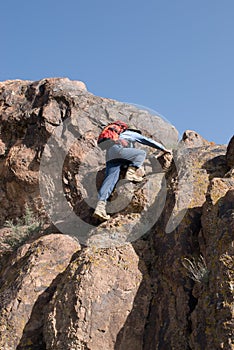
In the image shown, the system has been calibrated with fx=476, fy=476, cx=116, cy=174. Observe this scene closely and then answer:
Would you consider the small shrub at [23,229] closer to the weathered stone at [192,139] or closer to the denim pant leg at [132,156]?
the denim pant leg at [132,156]

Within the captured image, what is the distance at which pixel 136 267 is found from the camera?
7477mm

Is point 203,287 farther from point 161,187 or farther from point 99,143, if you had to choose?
point 99,143

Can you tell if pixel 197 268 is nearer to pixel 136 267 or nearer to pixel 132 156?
pixel 136 267

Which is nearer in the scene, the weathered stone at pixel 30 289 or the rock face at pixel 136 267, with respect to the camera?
the rock face at pixel 136 267

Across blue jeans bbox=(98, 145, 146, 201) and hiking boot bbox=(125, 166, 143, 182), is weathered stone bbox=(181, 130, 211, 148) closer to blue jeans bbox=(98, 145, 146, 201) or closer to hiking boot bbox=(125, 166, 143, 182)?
blue jeans bbox=(98, 145, 146, 201)

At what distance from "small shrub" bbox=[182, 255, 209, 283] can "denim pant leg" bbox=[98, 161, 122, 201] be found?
3.09 meters

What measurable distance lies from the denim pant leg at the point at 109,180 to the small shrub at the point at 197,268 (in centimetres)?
309

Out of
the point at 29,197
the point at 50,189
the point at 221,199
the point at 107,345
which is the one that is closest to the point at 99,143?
the point at 50,189

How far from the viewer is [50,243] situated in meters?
8.24

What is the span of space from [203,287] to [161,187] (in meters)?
3.06

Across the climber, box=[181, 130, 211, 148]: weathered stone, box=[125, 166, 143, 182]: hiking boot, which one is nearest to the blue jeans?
the climber

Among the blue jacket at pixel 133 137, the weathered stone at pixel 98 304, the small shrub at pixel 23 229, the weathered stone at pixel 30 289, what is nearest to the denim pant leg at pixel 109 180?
the blue jacket at pixel 133 137

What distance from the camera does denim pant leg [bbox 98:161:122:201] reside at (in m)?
9.76

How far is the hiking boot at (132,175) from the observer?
10011 millimetres
